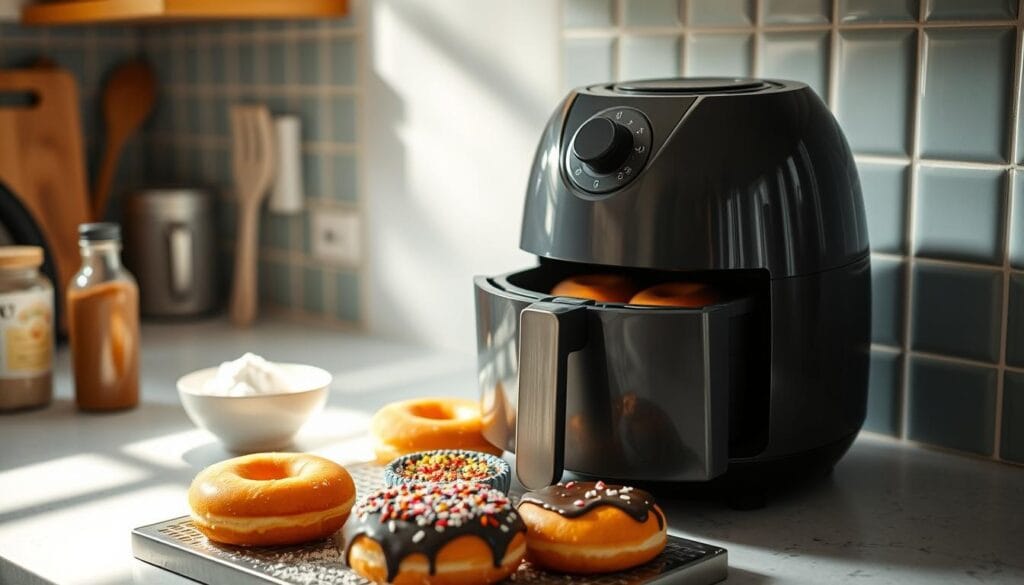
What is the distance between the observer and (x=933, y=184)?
1105 millimetres

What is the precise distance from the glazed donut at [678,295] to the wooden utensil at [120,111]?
46.1 inches

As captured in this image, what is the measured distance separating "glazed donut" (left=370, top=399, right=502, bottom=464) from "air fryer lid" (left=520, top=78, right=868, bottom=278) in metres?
0.18

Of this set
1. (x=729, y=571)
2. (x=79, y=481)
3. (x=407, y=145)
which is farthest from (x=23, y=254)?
(x=729, y=571)

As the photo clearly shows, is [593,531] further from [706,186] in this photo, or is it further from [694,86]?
[694,86]

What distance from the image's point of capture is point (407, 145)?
1.59 metres

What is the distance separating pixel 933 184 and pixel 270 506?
0.64 meters

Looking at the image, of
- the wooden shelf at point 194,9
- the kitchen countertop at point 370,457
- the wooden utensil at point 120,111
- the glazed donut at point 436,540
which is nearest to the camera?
the glazed donut at point 436,540

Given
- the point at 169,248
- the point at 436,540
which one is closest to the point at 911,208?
the point at 436,540

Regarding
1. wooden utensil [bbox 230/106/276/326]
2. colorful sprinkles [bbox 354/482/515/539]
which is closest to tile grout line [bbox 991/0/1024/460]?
colorful sprinkles [bbox 354/482/515/539]

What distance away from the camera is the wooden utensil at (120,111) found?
188 cm

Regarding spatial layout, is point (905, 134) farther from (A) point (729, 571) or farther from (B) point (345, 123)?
(B) point (345, 123)

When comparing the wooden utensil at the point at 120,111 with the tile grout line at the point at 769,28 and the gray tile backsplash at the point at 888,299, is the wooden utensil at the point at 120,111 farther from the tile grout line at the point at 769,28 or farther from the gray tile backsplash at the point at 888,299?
the gray tile backsplash at the point at 888,299

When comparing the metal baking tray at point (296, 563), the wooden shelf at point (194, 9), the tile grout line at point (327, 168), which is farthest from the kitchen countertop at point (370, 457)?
the wooden shelf at point (194, 9)

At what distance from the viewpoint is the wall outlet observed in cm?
169
